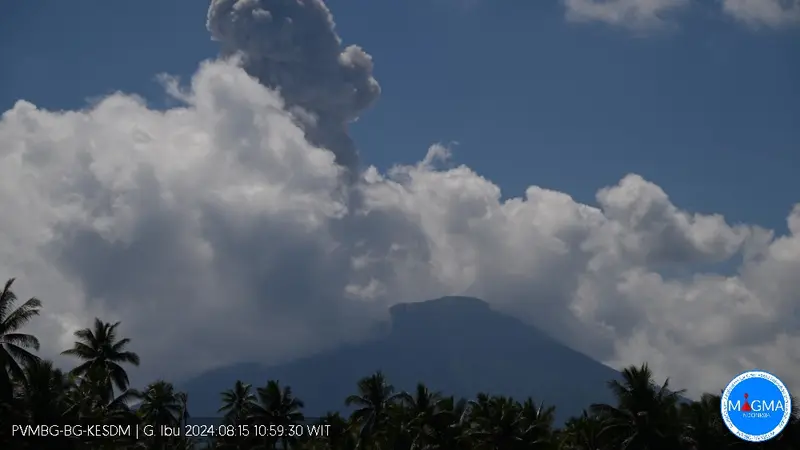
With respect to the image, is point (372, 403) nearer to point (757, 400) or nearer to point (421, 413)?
point (421, 413)

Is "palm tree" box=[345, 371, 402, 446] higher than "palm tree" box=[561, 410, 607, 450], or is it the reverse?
"palm tree" box=[345, 371, 402, 446]

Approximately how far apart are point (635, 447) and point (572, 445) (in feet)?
28.1

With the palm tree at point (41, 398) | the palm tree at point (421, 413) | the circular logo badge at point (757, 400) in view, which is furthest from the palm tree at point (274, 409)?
the circular logo badge at point (757, 400)

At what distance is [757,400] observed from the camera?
38.9 metres

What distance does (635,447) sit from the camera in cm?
7062

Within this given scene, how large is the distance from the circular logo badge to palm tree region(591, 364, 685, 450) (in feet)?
102

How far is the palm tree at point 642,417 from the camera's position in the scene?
70.4 meters

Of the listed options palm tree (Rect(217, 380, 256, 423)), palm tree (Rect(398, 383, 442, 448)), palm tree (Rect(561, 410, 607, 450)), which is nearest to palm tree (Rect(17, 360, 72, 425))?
palm tree (Rect(398, 383, 442, 448))

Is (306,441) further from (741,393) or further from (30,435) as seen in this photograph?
(741,393)

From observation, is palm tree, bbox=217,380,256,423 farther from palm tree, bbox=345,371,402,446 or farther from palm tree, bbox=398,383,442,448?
palm tree, bbox=398,383,442,448

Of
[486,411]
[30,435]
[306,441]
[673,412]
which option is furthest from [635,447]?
[30,435]

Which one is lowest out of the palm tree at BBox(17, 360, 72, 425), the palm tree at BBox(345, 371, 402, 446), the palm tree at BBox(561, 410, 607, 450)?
the palm tree at BBox(561, 410, 607, 450)

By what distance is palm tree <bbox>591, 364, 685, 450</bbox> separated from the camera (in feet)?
→ 231

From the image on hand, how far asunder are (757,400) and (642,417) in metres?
32.9
